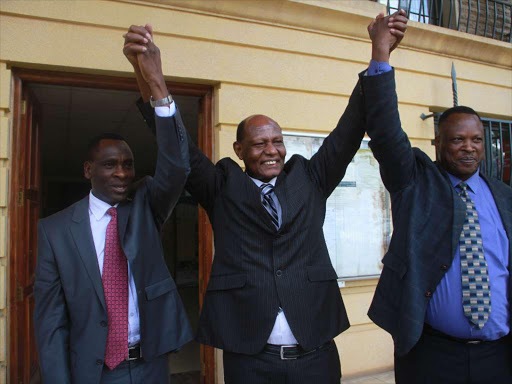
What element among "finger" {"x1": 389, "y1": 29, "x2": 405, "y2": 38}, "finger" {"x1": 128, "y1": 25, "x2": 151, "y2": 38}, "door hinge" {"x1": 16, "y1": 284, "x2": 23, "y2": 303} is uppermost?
"finger" {"x1": 389, "y1": 29, "x2": 405, "y2": 38}

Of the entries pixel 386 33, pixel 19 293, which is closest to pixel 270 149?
pixel 386 33

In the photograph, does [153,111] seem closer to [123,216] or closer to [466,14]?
[123,216]

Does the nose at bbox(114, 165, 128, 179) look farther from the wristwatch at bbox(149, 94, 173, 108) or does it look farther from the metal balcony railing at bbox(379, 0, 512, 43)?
the metal balcony railing at bbox(379, 0, 512, 43)

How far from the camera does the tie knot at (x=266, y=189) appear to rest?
1867mm

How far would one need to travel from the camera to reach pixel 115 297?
1729 mm

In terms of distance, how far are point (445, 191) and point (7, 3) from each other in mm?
3316

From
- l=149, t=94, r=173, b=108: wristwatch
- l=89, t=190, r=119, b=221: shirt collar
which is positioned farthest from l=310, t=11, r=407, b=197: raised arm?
l=89, t=190, r=119, b=221: shirt collar

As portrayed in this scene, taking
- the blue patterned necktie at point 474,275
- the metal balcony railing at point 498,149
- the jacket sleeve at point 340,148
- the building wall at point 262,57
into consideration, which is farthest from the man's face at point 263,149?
the metal balcony railing at point 498,149

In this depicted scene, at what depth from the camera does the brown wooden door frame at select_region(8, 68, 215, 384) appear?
3.00m

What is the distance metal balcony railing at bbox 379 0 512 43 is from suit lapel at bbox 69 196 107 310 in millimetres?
4324

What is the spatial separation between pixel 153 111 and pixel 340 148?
875mm

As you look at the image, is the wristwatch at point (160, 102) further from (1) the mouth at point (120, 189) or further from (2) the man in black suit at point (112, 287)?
(1) the mouth at point (120, 189)

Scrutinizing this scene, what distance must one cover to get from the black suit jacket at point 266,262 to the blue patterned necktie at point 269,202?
4 centimetres

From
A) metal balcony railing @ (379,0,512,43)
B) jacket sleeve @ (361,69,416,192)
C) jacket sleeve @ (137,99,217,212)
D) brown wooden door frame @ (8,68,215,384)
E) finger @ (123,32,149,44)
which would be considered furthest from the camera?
metal balcony railing @ (379,0,512,43)
